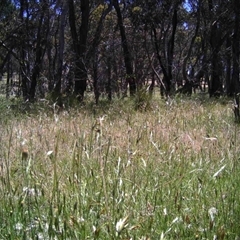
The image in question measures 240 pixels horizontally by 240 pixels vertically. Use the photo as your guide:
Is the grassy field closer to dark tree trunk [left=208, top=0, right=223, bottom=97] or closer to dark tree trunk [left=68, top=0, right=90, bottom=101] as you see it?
dark tree trunk [left=68, top=0, right=90, bottom=101]

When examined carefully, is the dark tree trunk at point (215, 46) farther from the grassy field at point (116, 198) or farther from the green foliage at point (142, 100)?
the grassy field at point (116, 198)

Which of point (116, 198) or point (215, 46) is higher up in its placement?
point (215, 46)

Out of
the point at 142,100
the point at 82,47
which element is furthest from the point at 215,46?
the point at 142,100

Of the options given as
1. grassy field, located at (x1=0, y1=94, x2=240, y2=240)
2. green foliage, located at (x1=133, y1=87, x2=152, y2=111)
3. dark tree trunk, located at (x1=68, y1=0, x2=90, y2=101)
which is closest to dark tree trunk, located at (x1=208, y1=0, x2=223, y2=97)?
dark tree trunk, located at (x1=68, y1=0, x2=90, y2=101)

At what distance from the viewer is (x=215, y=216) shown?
1.78 m

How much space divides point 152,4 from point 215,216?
41.5 feet

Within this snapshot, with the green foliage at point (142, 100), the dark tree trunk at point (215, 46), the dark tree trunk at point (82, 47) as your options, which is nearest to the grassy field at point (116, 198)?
the green foliage at point (142, 100)

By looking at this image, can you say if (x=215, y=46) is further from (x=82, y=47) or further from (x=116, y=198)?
(x=116, y=198)

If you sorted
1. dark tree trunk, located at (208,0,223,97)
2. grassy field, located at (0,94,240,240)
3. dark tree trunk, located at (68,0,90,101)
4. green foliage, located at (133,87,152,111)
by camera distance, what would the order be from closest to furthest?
grassy field, located at (0,94,240,240) < green foliage, located at (133,87,152,111) < dark tree trunk, located at (68,0,90,101) < dark tree trunk, located at (208,0,223,97)

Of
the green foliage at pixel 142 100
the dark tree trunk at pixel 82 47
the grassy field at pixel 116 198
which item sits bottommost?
the grassy field at pixel 116 198

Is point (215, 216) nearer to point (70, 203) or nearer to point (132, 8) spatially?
point (70, 203)

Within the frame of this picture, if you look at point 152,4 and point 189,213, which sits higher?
point 152,4

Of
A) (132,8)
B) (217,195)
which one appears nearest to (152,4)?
(132,8)

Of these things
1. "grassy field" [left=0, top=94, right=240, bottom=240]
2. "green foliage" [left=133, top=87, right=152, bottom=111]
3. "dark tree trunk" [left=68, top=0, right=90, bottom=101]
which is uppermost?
"dark tree trunk" [left=68, top=0, right=90, bottom=101]
